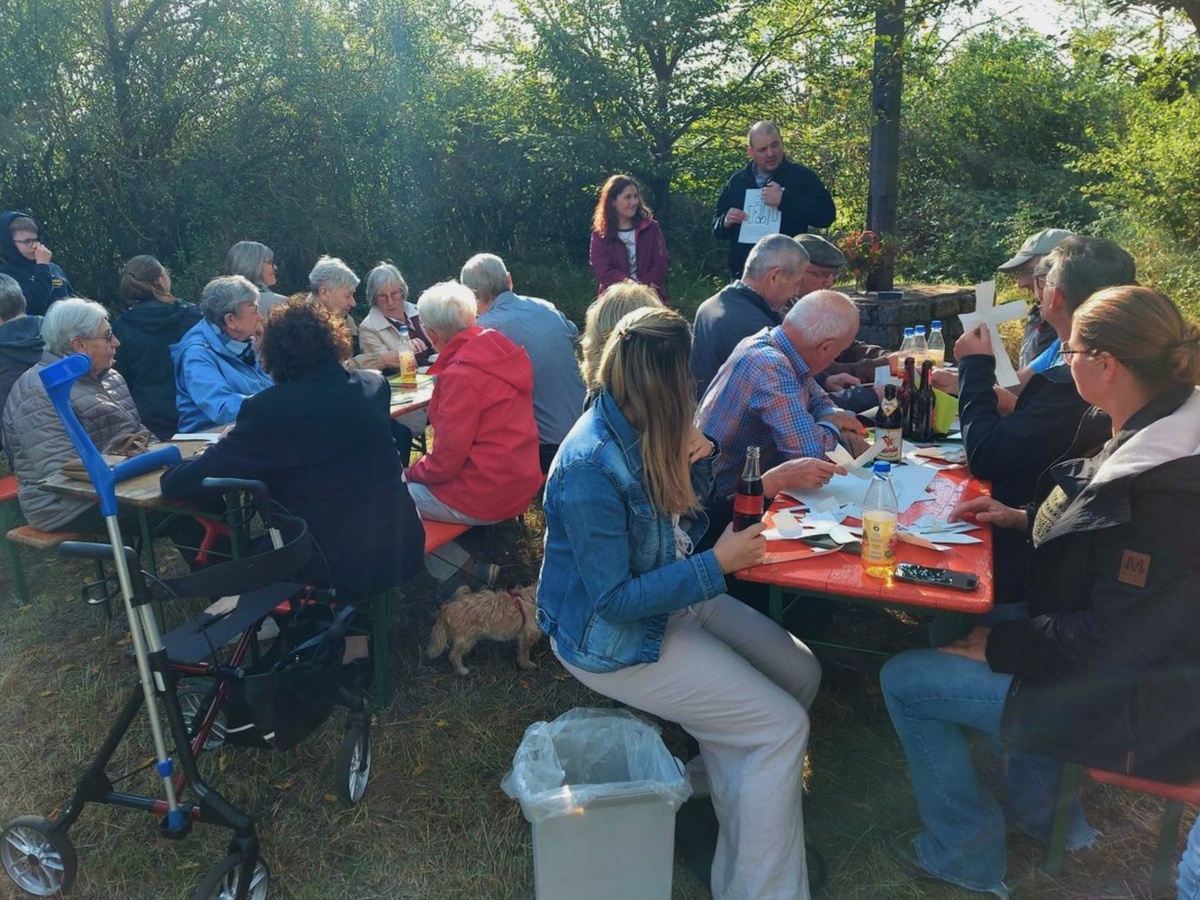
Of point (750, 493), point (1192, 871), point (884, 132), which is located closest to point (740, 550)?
point (750, 493)

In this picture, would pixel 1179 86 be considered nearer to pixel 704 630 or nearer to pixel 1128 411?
pixel 1128 411

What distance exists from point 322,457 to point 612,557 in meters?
1.30

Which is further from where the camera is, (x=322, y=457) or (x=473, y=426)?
(x=473, y=426)

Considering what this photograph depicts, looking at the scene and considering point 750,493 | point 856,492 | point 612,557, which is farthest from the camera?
point 856,492

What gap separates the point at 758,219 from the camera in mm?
5926

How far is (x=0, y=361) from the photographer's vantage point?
4.46 meters

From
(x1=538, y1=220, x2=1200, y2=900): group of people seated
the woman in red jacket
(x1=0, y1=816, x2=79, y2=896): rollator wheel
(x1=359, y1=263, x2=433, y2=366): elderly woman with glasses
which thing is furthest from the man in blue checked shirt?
the woman in red jacket

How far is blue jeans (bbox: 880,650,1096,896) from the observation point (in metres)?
2.26

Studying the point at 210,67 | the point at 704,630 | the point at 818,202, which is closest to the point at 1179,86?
the point at 818,202

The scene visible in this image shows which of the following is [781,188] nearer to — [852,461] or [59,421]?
[852,461]

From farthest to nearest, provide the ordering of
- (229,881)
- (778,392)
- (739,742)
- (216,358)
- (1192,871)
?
(216,358), (778,392), (229,881), (739,742), (1192,871)

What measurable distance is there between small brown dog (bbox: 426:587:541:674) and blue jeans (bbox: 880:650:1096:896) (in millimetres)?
1561

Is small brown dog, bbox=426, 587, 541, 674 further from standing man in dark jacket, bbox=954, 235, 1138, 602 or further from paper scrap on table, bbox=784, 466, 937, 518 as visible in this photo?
standing man in dark jacket, bbox=954, 235, 1138, 602

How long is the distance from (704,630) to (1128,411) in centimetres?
116
